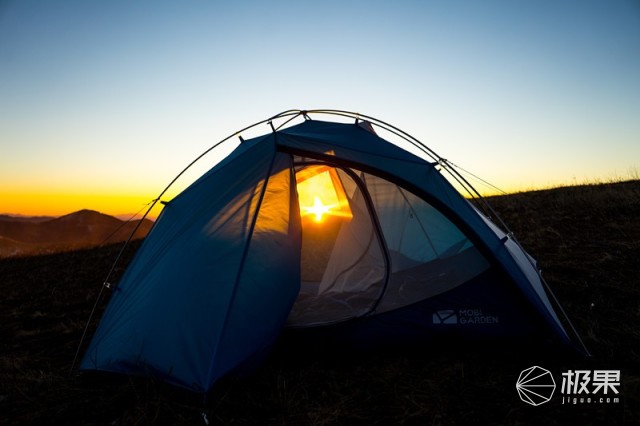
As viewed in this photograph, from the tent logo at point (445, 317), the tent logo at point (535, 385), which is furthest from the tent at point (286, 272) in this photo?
the tent logo at point (535, 385)

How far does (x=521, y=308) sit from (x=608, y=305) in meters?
1.86

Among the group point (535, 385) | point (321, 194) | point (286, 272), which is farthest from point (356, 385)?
point (321, 194)

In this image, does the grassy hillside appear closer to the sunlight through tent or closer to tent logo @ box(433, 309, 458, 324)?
tent logo @ box(433, 309, 458, 324)

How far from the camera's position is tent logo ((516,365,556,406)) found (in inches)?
121

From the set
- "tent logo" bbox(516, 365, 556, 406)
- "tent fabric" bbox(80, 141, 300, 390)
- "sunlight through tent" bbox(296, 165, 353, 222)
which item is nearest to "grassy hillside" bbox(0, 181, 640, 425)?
"tent logo" bbox(516, 365, 556, 406)

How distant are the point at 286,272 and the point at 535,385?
92.5 inches

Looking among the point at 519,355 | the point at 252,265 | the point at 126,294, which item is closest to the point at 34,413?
the point at 126,294

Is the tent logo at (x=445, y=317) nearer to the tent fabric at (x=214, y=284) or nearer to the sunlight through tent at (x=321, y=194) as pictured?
the tent fabric at (x=214, y=284)

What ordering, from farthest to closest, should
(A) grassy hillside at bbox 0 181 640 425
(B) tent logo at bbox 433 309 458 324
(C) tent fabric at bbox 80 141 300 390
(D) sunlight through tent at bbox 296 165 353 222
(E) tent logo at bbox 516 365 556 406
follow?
(D) sunlight through tent at bbox 296 165 353 222
(B) tent logo at bbox 433 309 458 324
(C) tent fabric at bbox 80 141 300 390
(E) tent logo at bbox 516 365 556 406
(A) grassy hillside at bbox 0 181 640 425

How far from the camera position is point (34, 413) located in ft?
10.7

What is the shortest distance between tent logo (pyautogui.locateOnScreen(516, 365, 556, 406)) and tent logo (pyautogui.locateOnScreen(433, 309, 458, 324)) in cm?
77

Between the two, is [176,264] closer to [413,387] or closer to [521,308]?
[413,387]

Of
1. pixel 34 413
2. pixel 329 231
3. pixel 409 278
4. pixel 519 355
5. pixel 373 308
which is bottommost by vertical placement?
pixel 34 413

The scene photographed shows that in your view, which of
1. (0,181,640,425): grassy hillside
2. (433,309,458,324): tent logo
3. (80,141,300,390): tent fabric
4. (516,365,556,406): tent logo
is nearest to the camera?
(0,181,640,425): grassy hillside
